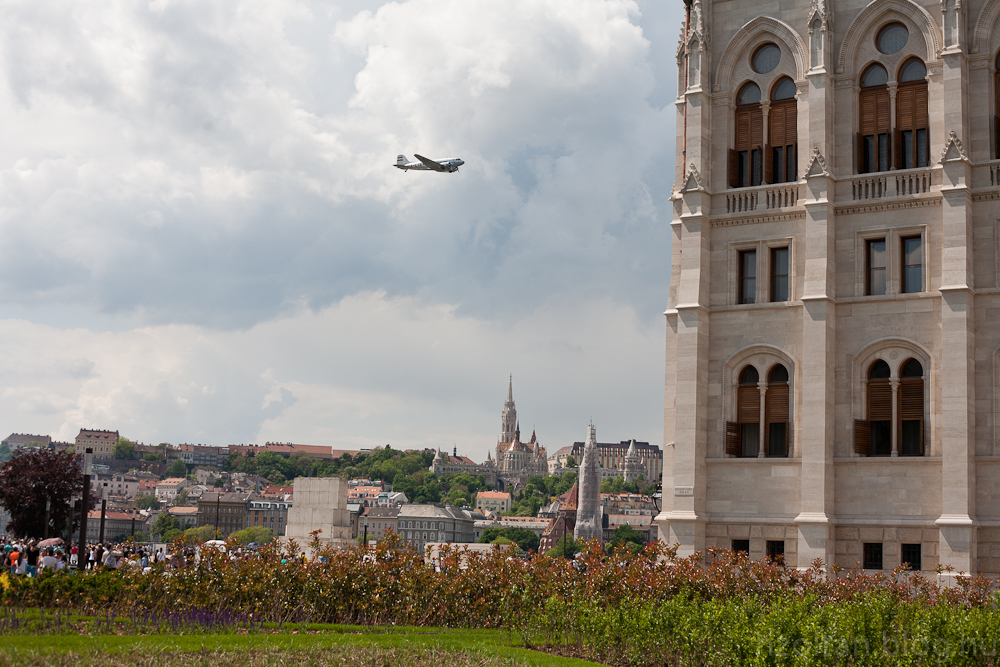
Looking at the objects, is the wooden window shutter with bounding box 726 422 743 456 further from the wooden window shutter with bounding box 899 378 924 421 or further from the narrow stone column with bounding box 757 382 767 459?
the wooden window shutter with bounding box 899 378 924 421

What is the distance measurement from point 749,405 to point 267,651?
2122 cm

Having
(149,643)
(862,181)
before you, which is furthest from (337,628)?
(862,181)

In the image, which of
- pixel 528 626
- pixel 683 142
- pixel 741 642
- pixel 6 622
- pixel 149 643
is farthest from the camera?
pixel 683 142

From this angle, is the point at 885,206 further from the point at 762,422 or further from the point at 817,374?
the point at 762,422

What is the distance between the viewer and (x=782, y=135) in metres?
34.7

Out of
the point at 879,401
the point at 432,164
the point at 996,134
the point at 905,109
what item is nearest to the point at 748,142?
the point at 905,109

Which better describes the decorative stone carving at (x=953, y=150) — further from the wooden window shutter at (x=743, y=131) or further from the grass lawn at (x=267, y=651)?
the grass lawn at (x=267, y=651)

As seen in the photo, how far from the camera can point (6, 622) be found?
18609 millimetres

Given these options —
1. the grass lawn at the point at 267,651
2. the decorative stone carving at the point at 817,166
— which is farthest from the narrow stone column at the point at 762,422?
the grass lawn at the point at 267,651

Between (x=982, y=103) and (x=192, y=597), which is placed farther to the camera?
(x=982, y=103)

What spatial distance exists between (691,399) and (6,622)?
21.6 m

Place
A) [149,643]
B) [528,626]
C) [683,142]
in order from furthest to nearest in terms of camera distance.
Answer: [683,142]
[528,626]
[149,643]

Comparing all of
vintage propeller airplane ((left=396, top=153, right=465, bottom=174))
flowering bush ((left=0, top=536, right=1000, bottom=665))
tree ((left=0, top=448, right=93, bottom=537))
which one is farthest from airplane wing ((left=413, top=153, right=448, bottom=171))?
flowering bush ((left=0, top=536, right=1000, bottom=665))

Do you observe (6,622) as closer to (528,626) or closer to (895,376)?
(528,626)
